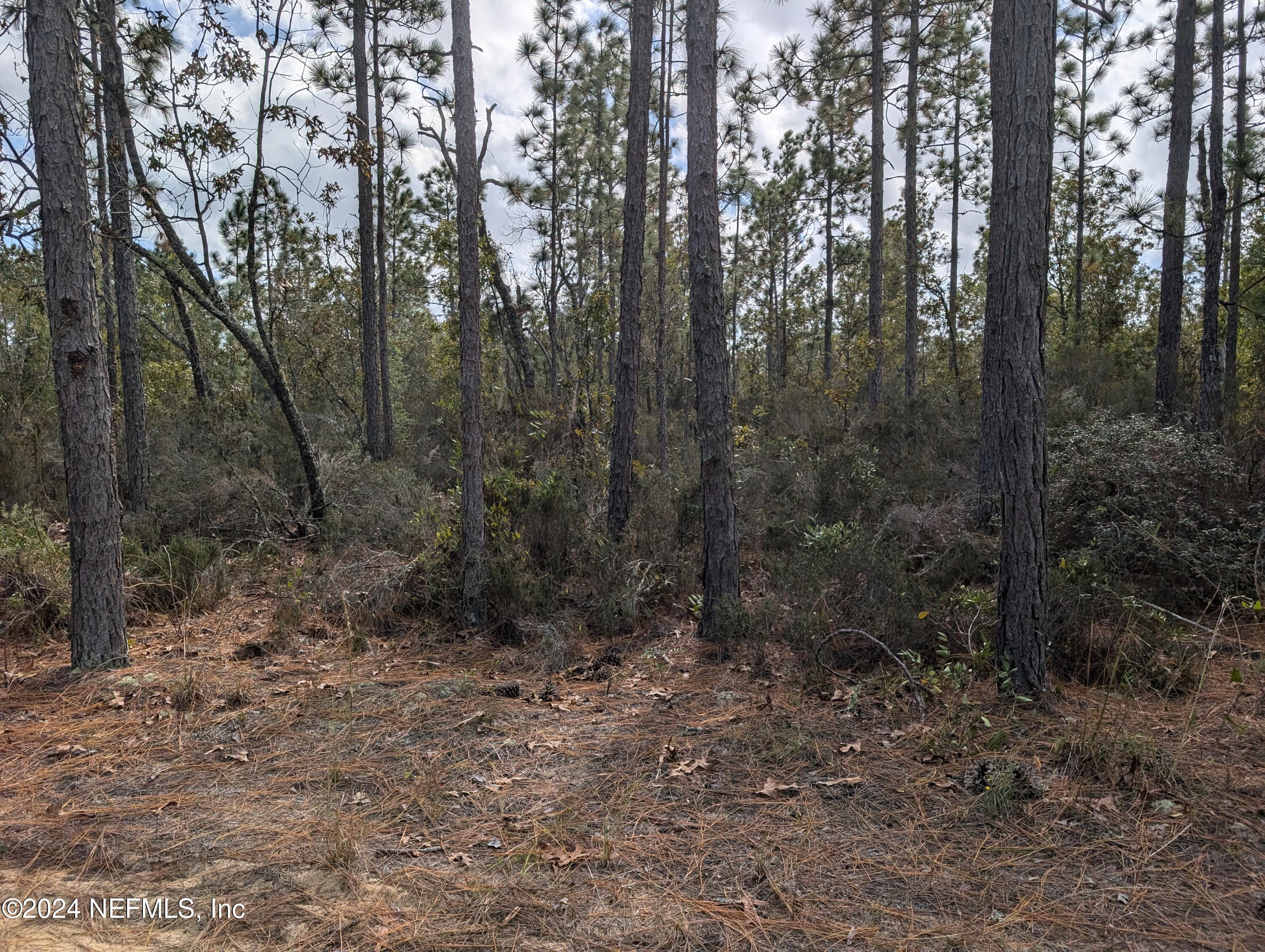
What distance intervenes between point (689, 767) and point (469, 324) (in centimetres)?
416

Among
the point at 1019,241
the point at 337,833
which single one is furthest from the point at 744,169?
the point at 337,833

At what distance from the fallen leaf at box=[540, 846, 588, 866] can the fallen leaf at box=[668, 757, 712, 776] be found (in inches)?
32.7

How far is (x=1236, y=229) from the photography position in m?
15.4

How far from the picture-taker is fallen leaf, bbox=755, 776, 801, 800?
3344 millimetres

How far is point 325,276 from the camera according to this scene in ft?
54.3

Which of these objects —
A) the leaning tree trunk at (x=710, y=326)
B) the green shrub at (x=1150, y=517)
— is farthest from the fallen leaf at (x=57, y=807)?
the green shrub at (x=1150, y=517)

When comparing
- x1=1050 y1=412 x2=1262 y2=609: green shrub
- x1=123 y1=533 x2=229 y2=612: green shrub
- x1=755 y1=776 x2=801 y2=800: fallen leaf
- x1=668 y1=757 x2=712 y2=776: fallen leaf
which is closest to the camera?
x1=755 y1=776 x2=801 y2=800: fallen leaf

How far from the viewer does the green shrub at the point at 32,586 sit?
18.5ft

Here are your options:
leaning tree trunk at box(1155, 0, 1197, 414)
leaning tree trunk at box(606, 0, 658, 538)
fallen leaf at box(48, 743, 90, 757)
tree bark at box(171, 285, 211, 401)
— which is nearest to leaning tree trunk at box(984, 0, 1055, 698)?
leaning tree trunk at box(606, 0, 658, 538)

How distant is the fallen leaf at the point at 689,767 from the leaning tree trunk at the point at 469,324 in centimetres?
313

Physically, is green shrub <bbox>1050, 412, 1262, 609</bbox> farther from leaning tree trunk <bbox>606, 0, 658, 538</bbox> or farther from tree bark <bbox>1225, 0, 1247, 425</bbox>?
leaning tree trunk <bbox>606, 0, 658, 538</bbox>

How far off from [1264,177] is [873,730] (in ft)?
25.5

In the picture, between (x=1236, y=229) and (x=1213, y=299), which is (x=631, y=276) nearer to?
(x=1213, y=299)

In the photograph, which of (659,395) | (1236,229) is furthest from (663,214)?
(1236,229)
